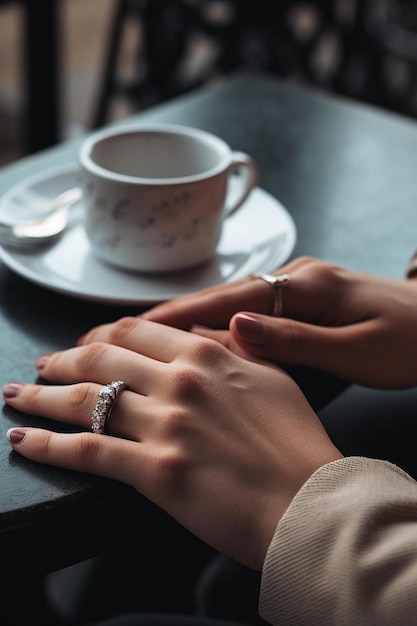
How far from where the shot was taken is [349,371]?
1.81ft

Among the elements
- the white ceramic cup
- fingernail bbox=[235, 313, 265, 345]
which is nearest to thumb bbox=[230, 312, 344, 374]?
fingernail bbox=[235, 313, 265, 345]

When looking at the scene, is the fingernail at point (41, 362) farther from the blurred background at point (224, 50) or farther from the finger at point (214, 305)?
the blurred background at point (224, 50)

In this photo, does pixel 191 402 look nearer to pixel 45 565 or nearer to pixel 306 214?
pixel 45 565

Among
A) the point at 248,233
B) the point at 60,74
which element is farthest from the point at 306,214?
the point at 60,74

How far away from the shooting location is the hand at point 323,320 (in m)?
0.53

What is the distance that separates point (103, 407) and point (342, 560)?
16 centimetres

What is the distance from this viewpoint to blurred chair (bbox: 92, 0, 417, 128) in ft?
6.01

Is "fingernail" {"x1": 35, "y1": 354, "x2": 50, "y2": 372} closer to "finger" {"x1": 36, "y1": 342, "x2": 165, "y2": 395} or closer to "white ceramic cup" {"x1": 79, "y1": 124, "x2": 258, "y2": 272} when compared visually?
"finger" {"x1": 36, "y1": 342, "x2": 165, "y2": 395}

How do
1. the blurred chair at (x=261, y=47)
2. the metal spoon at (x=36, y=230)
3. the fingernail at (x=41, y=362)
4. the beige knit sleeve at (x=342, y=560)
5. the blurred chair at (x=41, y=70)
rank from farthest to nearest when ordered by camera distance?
1. the blurred chair at (x=261, y=47)
2. the blurred chair at (x=41, y=70)
3. the metal spoon at (x=36, y=230)
4. the fingernail at (x=41, y=362)
5. the beige knit sleeve at (x=342, y=560)

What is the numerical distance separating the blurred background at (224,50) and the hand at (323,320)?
133 cm

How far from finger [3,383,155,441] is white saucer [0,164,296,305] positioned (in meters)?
0.11

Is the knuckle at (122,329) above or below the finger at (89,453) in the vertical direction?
above

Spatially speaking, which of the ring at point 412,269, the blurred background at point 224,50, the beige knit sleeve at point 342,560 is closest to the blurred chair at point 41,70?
the blurred background at point 224,50

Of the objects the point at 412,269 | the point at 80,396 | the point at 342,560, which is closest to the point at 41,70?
the point at 412,269
